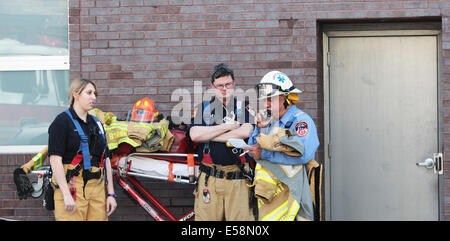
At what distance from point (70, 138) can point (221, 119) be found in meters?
1.25

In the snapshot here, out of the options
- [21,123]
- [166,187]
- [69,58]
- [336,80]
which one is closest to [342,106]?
[336,80]

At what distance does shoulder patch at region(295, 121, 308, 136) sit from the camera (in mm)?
4273

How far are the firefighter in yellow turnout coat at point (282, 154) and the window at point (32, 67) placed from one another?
9.46ft

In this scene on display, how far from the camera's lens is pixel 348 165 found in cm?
624

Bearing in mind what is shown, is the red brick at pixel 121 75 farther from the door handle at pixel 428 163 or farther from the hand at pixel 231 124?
the door handle at pixel 428 163

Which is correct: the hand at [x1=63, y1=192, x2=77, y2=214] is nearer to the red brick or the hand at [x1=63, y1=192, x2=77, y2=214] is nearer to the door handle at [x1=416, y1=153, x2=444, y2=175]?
the red brick

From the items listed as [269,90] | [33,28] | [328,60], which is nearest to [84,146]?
[269,90]

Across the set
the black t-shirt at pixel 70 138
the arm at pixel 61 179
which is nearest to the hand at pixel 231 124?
the black t-shirt at pixel 70 138

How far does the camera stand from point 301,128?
4289mm

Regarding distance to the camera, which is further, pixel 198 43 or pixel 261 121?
pixel 198 43

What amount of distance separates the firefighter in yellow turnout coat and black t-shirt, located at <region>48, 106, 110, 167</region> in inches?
48.5

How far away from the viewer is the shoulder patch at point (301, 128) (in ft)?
14.0

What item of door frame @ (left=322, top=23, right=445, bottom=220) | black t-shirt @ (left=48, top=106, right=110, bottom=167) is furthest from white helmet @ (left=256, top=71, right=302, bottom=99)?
door frame @ (left=322, top=23, right=445, bottom=220)

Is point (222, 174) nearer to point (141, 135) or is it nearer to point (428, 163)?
point (141, 135)
